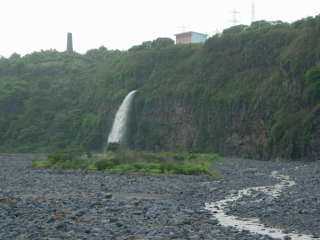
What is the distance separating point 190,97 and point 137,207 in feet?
149

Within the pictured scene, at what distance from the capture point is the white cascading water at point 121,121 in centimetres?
6888

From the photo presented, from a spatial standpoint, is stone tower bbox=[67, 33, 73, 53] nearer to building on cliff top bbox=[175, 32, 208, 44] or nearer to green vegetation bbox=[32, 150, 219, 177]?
building on cliff top bbox=[175, 32, 208, 44]

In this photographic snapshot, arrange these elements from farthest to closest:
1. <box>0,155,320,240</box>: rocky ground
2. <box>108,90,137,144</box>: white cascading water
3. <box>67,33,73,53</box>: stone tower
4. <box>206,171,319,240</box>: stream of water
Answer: <box>67,33,73,53</box>: stone tower → <box>108,90,137,144</box>: white cascading water → <box>206,171,319,240</box>: stream of water → <box>0,155,320,240</box>: rocky ground

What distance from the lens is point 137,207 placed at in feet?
61.9

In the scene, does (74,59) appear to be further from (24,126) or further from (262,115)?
(262,115)

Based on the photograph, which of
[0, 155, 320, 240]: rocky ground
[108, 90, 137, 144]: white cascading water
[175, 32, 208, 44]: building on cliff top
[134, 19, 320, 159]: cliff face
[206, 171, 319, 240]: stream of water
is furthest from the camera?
[175, 32, 208, 44]: building on cliff top

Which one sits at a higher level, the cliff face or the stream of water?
the cliff face

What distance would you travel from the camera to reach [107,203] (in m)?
19.6

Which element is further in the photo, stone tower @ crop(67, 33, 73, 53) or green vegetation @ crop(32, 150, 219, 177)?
stone tower @ crop(67, 33, 73, 53)

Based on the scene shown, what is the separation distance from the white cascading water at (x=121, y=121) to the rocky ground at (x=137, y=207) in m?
37.4

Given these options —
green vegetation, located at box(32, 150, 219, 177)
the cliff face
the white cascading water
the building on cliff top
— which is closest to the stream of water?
green vegetation, located at box(32, 150, 219, 177)

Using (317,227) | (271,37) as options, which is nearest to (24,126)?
(271,37)

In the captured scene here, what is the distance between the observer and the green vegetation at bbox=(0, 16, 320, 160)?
167 ft

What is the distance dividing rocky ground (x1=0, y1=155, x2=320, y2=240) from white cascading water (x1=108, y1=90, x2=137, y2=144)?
3740cm
